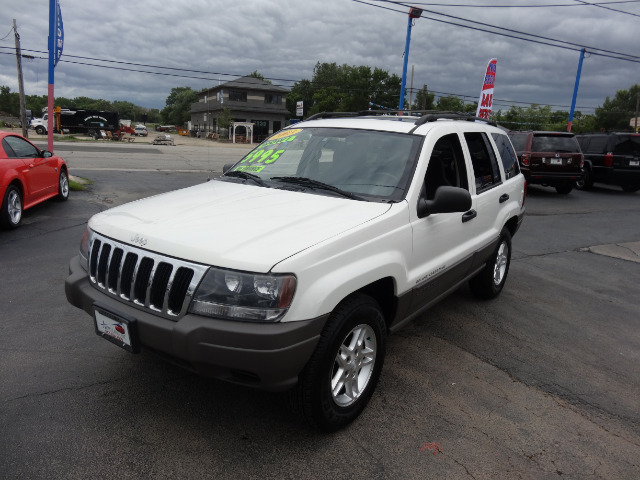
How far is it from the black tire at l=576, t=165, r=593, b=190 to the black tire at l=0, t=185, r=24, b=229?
16.3 m

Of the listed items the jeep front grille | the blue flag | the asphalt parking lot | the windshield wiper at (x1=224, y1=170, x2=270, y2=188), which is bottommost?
the asphalt parking lot

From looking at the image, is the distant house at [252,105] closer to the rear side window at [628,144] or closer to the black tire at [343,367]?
the rear side window at [628,144]

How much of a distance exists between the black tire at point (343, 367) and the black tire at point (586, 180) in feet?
52.5

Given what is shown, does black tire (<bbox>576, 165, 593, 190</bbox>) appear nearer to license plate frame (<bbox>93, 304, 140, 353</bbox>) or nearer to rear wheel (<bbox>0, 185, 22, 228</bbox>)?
rear wheel (<bbox>0, 185, 22, 228</bbox>)

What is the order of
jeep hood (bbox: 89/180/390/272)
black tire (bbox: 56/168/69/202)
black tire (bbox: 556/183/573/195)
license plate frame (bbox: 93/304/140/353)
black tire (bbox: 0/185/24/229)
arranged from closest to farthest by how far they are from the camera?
1. jeep hood (bbox: 89/180/390/272)
2. license plate frame (bbox: 93/304/140/353)
3. black tire (bbox: 0/185/24/229)
4. black tire (bbox: 56/168/69/202)
5. black tire (bbox: 556/183/573/195)

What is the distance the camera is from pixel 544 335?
14.3ft

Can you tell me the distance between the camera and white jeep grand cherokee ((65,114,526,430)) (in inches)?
89.2

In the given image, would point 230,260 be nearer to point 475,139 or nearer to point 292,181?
point 292,181

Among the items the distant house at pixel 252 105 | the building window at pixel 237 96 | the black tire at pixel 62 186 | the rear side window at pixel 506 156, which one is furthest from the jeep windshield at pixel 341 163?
the building window at pixel 237 96

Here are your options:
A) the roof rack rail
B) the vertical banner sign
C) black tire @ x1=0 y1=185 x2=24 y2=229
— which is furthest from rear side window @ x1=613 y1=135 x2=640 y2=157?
black tire @ x1=0 y1=185 x2=24 y2=229

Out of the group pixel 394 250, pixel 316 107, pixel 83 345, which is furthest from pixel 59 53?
pixel 316 107

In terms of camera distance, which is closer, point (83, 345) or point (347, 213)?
point (347, 213)

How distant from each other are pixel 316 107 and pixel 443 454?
249ft

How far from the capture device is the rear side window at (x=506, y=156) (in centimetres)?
496
